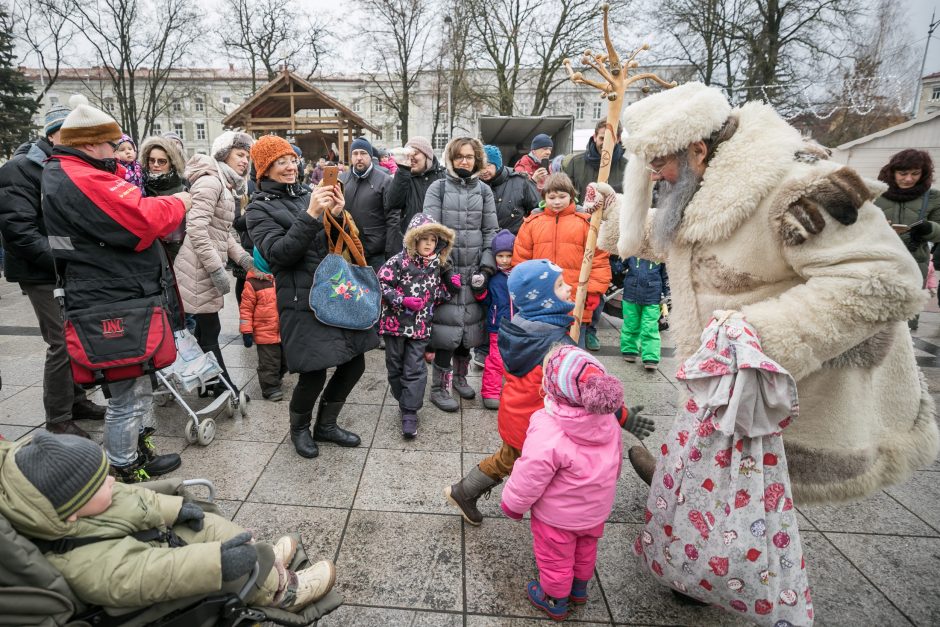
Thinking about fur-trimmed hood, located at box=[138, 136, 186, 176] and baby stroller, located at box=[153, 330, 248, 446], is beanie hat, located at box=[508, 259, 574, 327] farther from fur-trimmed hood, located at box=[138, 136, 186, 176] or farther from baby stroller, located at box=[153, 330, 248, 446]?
fur-trimmed hood, located at box=[138, 136, 186, 176]

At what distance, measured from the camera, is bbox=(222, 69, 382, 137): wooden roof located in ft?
52.7

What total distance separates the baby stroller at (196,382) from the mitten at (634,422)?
8.73 feet

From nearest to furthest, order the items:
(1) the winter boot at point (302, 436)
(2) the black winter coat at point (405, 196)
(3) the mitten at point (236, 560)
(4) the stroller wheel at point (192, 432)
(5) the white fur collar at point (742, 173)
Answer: (3) the mitten at point (236, 560) → (5) the white fur collar at point (742, 173) → (1) the winter boot at point (302, 436) → (4) the stroller wheel at point (192, 432) → (2) the black winter coat at point (405, 196)

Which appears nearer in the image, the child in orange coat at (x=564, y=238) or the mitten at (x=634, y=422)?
the mitten at (x=634, y=422)

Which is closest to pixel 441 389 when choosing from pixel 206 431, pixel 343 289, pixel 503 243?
pixel 503 243

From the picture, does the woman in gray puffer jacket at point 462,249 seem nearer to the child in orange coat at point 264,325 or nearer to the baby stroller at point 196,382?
the child in orange coat at point 264,325

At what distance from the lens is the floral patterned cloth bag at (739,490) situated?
1.62 metres

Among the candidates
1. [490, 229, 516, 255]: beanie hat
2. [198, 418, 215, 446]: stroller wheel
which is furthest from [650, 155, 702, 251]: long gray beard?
[198, 418, 215, 446]: stroller wheel

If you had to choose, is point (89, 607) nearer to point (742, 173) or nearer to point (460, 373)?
point (742, 173)

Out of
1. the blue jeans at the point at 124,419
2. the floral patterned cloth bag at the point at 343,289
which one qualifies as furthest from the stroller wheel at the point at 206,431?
the floral patterned cloth bag at the point at 343,289

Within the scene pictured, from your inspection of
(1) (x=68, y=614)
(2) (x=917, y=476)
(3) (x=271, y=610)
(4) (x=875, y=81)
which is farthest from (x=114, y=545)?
(4) (x=875, y=81)

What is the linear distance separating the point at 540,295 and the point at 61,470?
5.77 feet

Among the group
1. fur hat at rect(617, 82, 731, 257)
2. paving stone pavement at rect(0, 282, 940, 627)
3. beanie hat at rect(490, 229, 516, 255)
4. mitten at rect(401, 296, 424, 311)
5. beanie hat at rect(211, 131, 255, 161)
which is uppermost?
beanie hat at rect(211, 131, 255, 161)

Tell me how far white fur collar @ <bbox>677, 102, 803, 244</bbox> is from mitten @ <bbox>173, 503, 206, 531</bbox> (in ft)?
6.72
